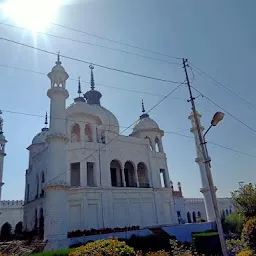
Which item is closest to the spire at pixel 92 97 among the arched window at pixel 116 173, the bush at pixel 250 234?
the arched window at pixel 116 173

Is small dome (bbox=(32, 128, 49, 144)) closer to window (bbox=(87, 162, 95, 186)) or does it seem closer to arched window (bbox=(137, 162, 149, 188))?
window (bbox=(87, 162, 95, 186))

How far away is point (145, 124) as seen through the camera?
32.1 m

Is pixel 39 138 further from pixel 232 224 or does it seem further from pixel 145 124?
pixel 232 224

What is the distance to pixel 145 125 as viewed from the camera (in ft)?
105

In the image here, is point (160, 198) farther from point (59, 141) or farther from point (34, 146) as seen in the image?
point (34, 146)

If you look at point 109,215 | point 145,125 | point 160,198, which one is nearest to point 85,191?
point 109,215

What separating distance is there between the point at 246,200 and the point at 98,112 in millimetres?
18286

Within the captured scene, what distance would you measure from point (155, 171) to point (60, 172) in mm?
13383

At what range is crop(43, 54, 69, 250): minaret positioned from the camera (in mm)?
17344

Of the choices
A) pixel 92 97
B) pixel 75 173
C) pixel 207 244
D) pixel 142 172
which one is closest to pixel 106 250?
pixel 207 244

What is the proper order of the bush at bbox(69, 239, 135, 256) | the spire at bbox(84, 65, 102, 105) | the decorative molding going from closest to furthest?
the bush at bbox(69, 239, 135, 256), the decorative molding, the spire at bbox(84, 65, 102, 105)

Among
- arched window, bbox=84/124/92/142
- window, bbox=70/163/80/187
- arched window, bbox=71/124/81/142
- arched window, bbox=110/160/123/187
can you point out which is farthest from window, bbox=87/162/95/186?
arched window, bbox=110/160/123/187

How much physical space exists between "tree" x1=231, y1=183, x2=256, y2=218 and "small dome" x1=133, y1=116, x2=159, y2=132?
14.4 metres

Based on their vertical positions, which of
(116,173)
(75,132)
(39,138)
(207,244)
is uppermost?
(39,138)
